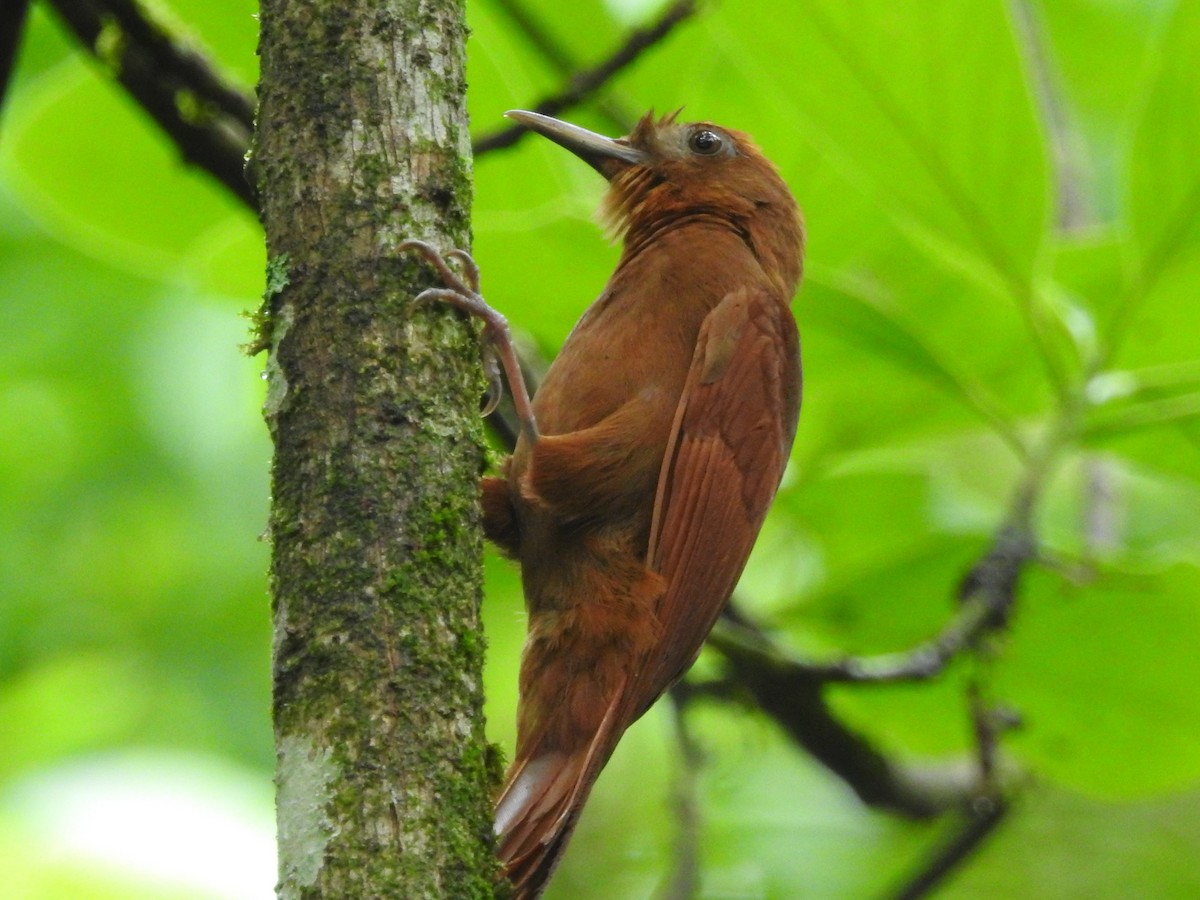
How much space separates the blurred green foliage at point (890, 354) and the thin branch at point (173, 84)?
4.6 inches

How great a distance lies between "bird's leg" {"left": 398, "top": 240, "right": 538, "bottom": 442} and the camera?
2.03 meters

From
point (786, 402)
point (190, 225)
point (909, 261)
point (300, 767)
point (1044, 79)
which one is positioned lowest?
point (300, 767)

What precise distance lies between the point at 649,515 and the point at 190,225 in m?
1.41

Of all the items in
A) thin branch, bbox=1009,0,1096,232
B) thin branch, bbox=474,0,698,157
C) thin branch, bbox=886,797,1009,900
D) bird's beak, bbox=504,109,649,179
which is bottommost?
thin branch, bbox=886,797,1009,900

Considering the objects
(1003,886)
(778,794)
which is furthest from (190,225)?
(1003,886)

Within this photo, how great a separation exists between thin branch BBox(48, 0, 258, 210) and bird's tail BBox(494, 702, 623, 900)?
4.44 ft

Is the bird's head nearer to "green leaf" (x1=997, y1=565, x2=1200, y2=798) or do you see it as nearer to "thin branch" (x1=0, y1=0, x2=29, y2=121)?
"green leaf" (x1=997, y1=565, x2=1200, y2=798)

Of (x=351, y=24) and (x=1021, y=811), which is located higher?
(x=351, y=24)

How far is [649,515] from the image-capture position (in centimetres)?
296

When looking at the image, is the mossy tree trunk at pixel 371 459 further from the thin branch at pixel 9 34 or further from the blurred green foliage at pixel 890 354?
the thin branch at pixel 9 34

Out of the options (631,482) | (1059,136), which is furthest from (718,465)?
(1059,136)

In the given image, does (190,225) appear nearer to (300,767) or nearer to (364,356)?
(364,356)

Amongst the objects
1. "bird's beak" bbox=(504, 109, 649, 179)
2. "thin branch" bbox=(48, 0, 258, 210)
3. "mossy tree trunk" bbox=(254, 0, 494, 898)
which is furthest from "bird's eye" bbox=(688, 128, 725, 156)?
"mossy tree trunk" bbox=(254, 0, 494, 898)

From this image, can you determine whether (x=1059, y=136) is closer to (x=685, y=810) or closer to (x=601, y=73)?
(x=601, y=73)
